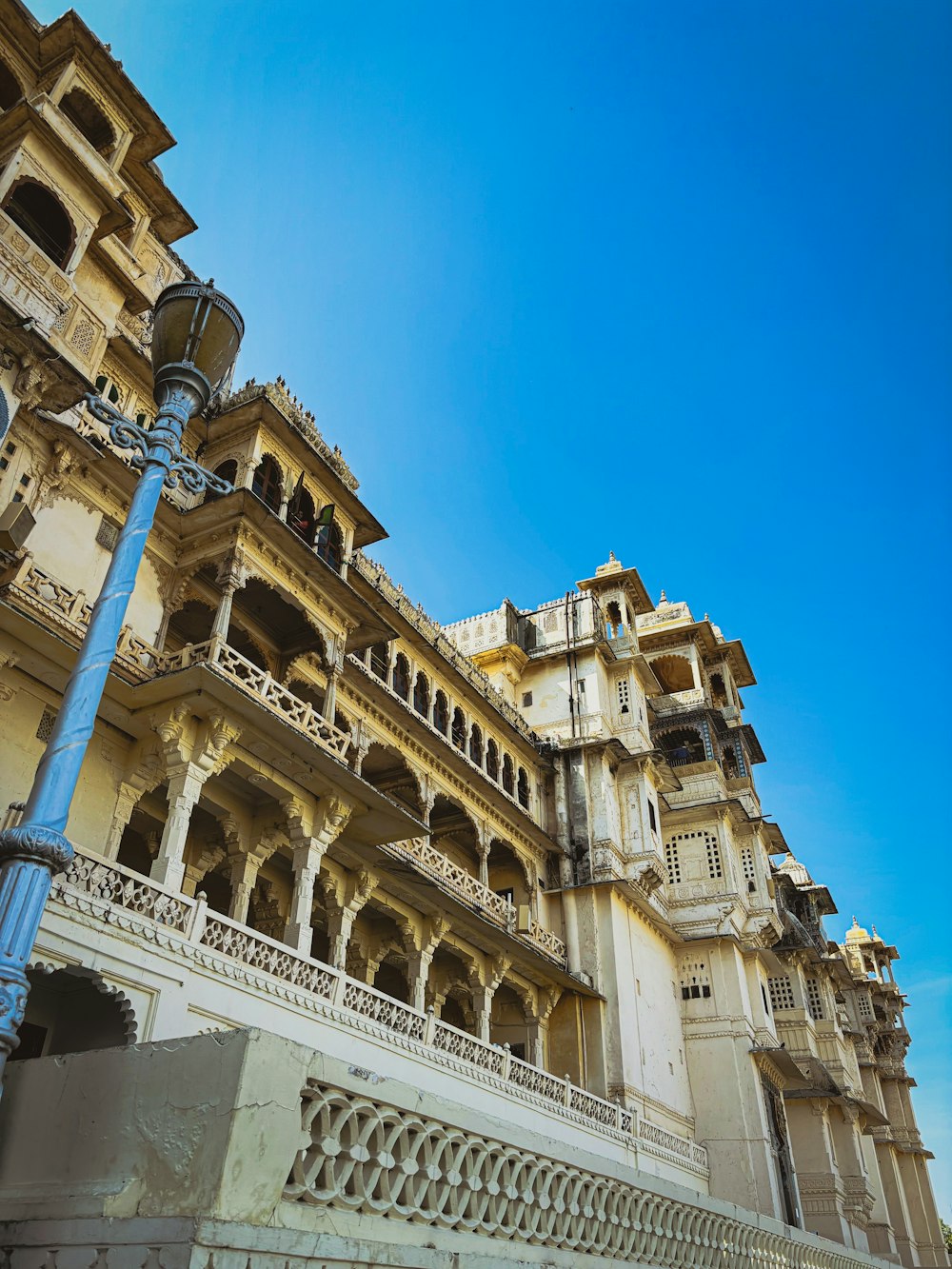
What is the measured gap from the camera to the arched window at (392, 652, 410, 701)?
2359 cm

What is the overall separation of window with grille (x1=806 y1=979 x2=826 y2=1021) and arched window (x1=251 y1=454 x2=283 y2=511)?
34042mm

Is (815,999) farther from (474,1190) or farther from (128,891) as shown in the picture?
(474,1190)

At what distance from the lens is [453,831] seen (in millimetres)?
25219

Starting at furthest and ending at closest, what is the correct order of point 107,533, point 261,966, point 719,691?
point 719,691 → point 107,533 → point 261,966

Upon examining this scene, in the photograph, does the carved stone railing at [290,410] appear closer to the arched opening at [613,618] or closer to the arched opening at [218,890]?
the arched opening at [218,890]

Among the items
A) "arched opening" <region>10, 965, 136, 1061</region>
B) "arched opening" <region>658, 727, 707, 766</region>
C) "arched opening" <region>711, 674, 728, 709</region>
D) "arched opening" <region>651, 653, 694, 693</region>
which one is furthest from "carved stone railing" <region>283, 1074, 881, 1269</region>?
"arched opening" <region>711, 674, 728, 709</region>

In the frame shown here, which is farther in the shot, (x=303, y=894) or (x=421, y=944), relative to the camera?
(x=421, y=944)

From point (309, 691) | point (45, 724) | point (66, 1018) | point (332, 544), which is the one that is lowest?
point (66, 1018)

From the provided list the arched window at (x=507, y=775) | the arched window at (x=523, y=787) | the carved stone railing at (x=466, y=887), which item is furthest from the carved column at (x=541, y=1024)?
the arched window at (x=507, y=775)

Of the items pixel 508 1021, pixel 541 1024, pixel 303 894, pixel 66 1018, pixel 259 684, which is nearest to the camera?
pixel 66 1018

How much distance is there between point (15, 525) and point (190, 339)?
344 inches

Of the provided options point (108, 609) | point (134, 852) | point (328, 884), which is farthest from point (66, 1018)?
point (108, 609)

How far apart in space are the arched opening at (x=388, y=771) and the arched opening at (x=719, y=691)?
2138 centimetres

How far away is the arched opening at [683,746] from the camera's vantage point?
3666 cm
